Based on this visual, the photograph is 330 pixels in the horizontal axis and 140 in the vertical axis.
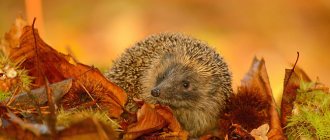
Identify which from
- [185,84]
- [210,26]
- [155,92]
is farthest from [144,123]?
[210,26]

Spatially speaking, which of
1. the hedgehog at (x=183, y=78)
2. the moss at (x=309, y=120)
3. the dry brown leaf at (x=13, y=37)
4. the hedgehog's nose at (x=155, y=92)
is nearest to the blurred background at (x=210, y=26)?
the dry brown leaf at (x=13, y=37)

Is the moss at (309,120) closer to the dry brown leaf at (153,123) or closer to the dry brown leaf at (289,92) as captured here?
the dry brown leaf at (289,92)

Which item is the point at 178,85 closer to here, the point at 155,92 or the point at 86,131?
the point at 155,92

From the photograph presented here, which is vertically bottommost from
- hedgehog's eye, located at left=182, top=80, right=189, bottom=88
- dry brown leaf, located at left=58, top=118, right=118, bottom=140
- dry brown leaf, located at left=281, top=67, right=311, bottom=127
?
dry brown leaf, located at left=58, top=118, right=118, bottom=140

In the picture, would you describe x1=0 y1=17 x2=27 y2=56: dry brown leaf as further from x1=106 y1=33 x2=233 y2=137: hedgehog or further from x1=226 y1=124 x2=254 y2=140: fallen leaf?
x1=226 y1=124 x2=254 y2=140: fallen leaf

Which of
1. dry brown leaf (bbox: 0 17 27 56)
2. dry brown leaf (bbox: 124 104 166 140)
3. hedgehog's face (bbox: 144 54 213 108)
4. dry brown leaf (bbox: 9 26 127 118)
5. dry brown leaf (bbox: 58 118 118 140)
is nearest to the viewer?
dry brown leaf (bbox: 58 118 118 140)

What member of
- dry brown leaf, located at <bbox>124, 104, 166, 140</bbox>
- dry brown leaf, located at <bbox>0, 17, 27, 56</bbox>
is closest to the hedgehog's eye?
dry brown leaf, located at <bbox>124, 104, 166, 140</bbox>
